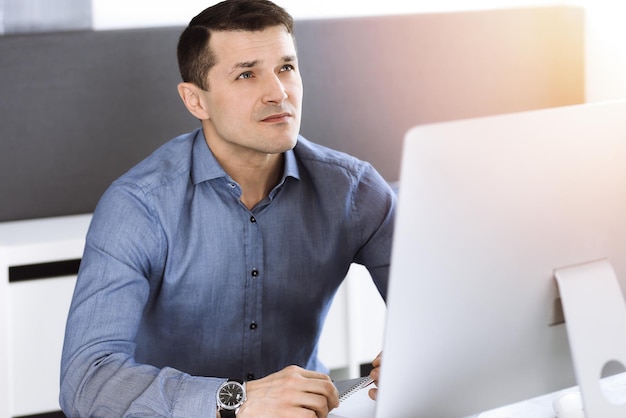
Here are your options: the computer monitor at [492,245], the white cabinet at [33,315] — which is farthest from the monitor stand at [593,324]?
the white cabinet at [33,315]

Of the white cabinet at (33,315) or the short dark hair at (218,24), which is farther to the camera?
the white cabinet at (33,315)

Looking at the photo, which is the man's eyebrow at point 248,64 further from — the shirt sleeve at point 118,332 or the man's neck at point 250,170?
the shirt sleeve at point 118,332

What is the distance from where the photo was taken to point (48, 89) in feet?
9.50

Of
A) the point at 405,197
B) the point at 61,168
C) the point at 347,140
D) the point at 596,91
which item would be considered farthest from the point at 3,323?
the point at 596,91

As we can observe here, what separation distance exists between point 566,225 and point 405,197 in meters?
0.25

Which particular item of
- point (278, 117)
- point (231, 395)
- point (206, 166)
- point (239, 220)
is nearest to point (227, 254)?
point (239, 220)

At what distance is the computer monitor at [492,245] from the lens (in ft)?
3.50

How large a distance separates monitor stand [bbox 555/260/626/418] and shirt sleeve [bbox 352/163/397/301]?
817 millimetres

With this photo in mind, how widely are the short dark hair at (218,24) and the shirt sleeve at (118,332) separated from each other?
342 mm

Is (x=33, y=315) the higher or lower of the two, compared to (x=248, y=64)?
lower

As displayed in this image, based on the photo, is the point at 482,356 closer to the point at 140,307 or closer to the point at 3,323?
the point at 140,307

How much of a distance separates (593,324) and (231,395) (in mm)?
546

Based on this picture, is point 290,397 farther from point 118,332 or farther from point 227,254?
point 227,254

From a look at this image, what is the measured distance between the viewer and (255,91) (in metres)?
1.94
